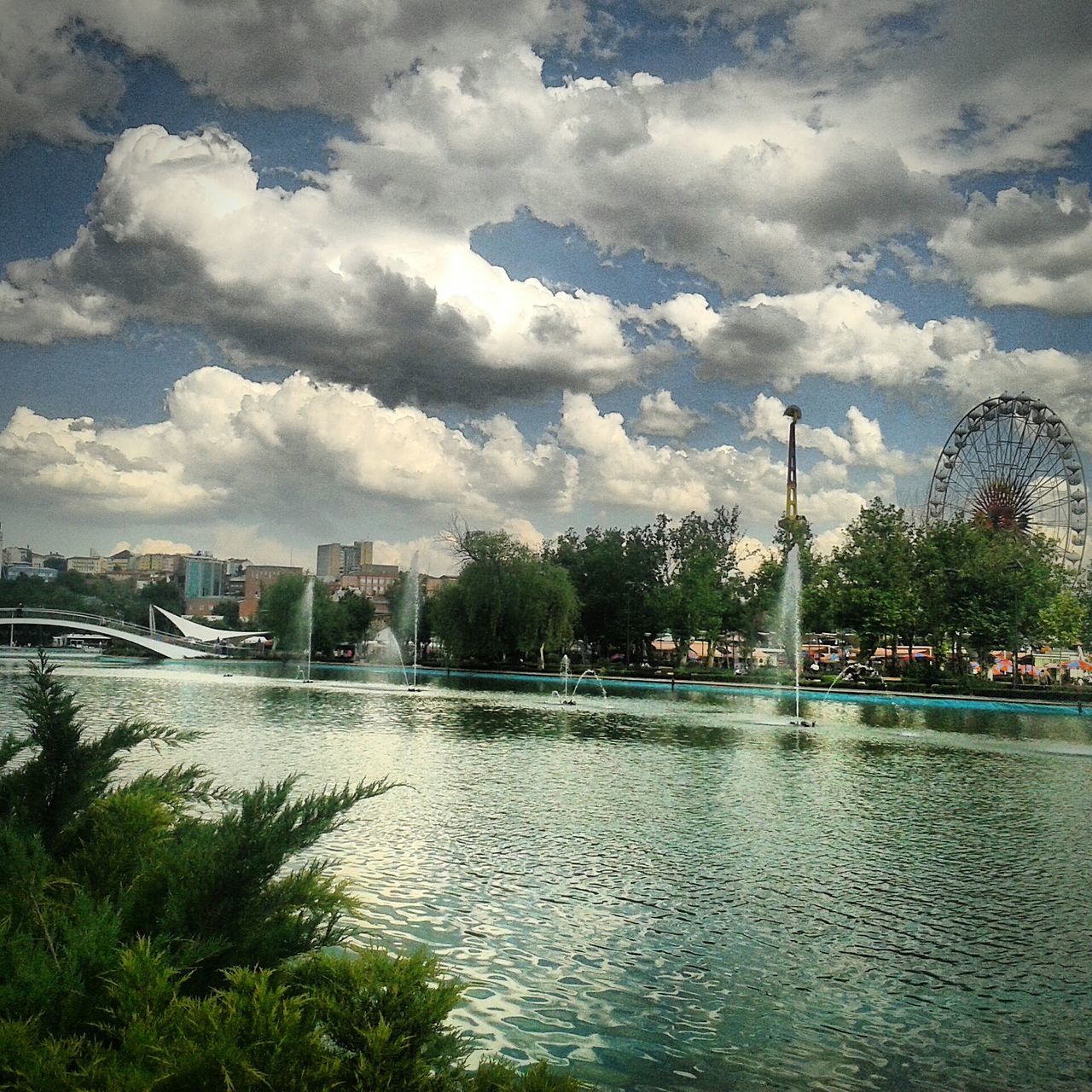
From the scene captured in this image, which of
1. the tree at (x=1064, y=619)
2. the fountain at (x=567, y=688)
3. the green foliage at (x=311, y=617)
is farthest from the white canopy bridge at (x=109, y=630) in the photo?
the tree at (x=1064, y=619)

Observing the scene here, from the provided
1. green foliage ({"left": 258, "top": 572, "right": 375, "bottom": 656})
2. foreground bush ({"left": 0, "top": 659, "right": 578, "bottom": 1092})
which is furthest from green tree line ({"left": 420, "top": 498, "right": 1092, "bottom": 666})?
foreground bush ({"left": 0, "top": 659, "right": 578, "bottom": 1092})

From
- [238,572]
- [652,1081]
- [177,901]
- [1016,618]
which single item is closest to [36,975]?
[177,901]

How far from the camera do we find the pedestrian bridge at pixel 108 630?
65938mm

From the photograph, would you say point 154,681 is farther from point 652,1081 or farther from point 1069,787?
point 652,1081

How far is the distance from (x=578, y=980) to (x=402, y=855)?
3.94 m

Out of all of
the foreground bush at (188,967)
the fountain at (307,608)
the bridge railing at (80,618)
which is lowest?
the foreground bush at (188,967)

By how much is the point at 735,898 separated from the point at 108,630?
64.9 m

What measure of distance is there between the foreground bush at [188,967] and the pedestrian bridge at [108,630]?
6074cm

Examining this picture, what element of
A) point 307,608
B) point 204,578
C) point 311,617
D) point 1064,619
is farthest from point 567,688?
point 204,578

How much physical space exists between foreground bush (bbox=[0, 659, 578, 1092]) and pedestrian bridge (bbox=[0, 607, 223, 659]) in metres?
60.7

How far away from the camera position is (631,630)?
6944cm

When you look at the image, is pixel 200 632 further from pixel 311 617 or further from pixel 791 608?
pixel 791 608

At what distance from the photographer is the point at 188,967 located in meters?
4.42

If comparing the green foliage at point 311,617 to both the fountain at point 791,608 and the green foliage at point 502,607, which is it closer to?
the green foliage at point 502,607
